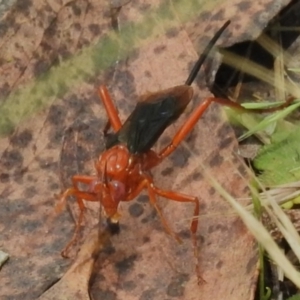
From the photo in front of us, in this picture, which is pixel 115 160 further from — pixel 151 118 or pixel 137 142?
pixel 151 118

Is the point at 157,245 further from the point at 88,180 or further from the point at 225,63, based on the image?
the point at 225,63

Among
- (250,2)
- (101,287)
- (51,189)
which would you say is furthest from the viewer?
(250,2)

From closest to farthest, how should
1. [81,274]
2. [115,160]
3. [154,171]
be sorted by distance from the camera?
[81,274]
[115,160]
[154,171]

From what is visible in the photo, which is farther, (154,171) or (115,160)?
(154,171)

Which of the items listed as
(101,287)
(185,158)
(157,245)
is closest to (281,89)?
(185,158)

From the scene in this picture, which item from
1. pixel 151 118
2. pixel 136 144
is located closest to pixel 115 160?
pixel 136 144

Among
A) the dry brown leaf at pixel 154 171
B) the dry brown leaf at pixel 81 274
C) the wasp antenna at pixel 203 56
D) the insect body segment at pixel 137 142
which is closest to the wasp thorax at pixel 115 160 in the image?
the insect body segment at pixel 137 142
